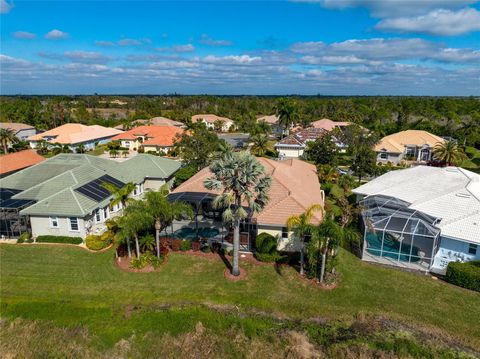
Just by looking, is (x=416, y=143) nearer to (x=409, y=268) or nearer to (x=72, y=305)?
(x=409, y=268)

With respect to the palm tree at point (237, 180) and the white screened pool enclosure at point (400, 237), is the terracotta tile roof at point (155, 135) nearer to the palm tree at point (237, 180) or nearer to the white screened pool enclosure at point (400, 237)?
the palm tree at point (237, 180)

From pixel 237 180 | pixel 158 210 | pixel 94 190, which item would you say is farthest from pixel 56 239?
pixel 237 180

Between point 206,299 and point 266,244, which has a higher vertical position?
point 266,244

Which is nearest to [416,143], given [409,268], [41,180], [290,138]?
[290,138]

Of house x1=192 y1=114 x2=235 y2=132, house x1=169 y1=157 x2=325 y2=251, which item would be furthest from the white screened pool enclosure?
house x1=192 y1=114 x2=235 y2=132

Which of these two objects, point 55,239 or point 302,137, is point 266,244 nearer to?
→ point 55,239

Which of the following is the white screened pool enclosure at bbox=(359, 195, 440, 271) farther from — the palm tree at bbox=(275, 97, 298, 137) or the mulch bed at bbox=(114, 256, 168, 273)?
the palm tree at bbox=(275, 97, 298, 137)

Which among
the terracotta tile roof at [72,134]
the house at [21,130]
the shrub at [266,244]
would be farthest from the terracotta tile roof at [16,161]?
the shrub at [266,244]
